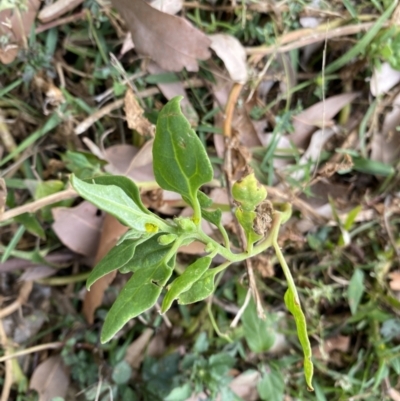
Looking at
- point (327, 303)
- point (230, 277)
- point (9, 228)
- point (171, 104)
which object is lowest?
point (327, 303)

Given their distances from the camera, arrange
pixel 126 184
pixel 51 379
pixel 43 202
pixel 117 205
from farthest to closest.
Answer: pixel 51 379 → pixel 43 202 → pixel 126 184 → pixel 117 205

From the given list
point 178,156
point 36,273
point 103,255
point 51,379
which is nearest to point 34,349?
point 51,379

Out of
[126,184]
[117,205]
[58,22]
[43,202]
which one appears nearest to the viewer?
[117,205]

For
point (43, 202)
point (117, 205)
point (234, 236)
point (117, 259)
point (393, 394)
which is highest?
point (117, 205)

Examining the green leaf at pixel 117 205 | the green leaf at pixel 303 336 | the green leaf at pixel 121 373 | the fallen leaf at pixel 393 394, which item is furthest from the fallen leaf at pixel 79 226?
the fallen leaf at pixel 393 394

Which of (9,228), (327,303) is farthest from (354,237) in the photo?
(9,228)

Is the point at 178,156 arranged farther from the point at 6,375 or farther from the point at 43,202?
the point at 6,375

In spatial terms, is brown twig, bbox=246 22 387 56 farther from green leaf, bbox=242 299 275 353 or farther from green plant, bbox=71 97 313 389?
green leaf, bbox=242 299 275 353

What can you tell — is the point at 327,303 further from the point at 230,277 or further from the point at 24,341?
the point at 24,341
